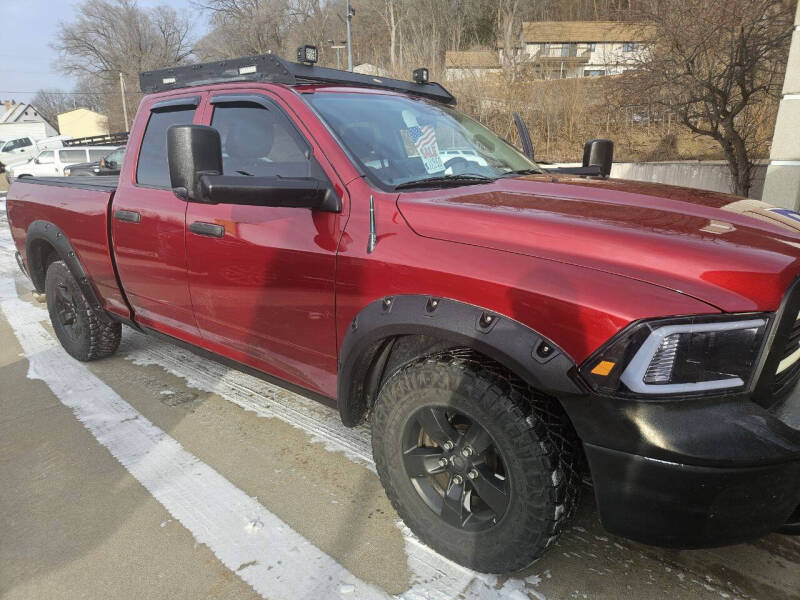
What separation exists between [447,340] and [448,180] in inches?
35.1

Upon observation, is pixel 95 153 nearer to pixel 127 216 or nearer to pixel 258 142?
pixel 127 216

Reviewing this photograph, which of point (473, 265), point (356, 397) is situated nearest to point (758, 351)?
point (473, 265)

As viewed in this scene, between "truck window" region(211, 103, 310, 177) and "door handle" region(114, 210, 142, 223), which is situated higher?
"truck window" region(211, 103, 310, 177)

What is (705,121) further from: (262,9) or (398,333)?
(262,9)

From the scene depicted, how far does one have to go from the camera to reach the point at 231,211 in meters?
2.69

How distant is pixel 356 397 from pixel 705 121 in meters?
9.78

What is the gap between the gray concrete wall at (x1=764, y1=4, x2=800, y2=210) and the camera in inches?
243

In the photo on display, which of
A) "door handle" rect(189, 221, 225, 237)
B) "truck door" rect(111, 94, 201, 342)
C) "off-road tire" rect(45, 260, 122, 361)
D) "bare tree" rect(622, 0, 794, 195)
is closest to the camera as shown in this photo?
"door handle" rect(189, 221, 225, 237)

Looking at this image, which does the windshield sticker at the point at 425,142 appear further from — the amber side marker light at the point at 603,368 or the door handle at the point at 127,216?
the door handle at the point at 127,216

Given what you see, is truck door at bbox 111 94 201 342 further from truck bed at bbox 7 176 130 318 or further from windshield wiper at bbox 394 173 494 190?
windshield wiper at bbox 394 173 494 190

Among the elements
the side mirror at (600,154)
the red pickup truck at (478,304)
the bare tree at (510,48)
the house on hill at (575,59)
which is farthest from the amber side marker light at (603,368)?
the bare tree at (510,48)

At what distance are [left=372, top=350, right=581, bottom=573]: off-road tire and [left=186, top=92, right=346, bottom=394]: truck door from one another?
55 cm

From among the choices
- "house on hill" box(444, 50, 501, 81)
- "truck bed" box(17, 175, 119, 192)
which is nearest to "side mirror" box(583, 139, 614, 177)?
"truck bed" box(17, 175, 119, 192)

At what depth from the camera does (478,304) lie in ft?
5.99
